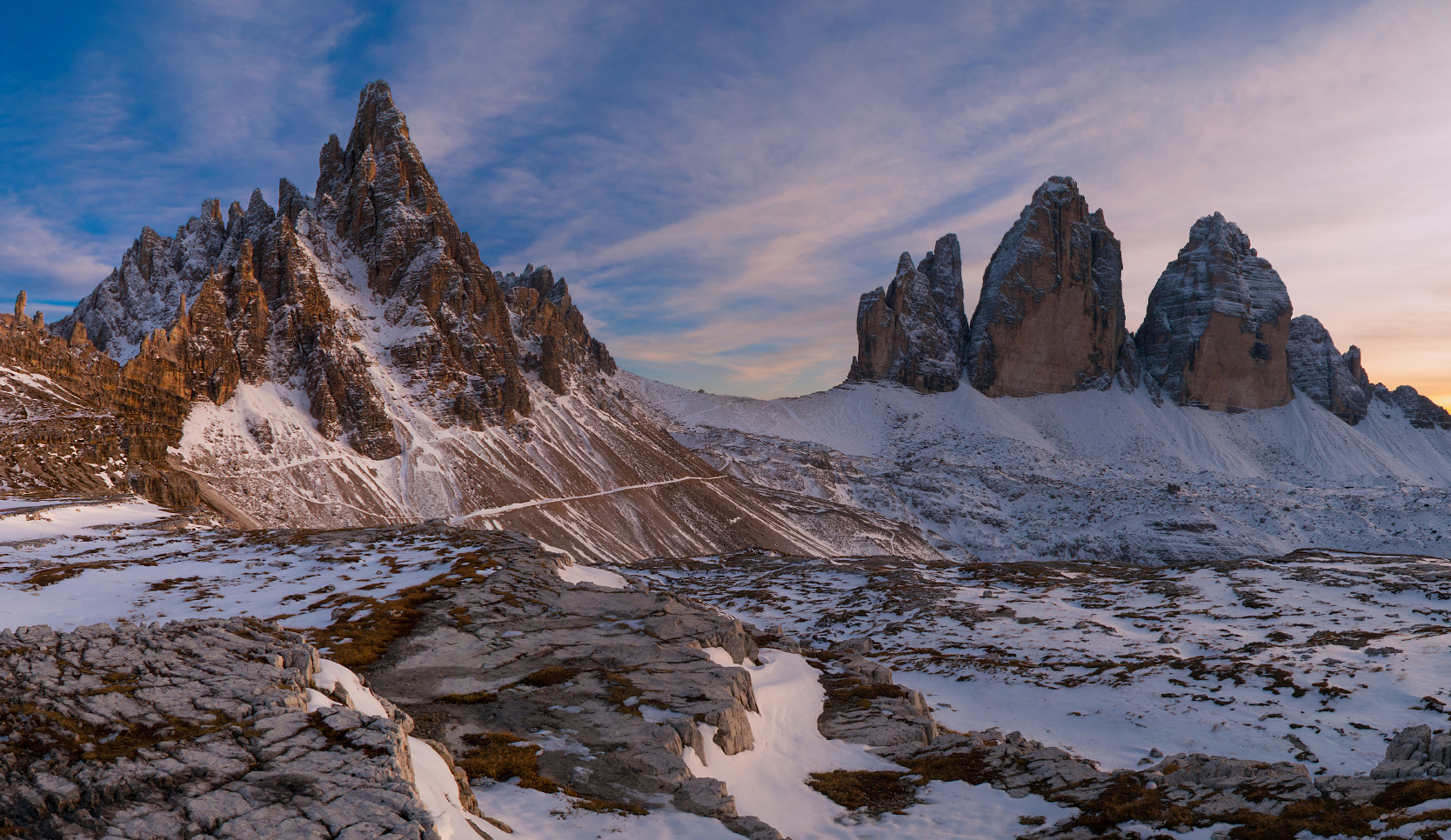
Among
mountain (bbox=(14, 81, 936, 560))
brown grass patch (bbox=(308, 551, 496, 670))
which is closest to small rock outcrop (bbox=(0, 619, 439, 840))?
brown grass patch (bbox=(308, 551, 496, 670))

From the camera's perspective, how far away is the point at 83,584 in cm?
3262

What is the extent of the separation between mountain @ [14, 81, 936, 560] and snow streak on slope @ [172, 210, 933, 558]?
42cm

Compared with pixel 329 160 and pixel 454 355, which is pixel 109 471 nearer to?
pixel 454 355

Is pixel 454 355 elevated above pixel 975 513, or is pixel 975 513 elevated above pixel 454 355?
pixel 454 355

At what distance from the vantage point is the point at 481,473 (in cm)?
12825

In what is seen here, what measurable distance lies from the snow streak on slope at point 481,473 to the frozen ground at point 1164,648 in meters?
51.5

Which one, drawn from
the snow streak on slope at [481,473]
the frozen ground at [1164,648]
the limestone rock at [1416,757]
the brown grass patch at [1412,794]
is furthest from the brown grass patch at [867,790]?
the snow streak on slope at [481,473]

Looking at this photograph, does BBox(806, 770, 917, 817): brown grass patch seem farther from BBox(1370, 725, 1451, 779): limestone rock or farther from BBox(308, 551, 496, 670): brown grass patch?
BBox(308, 551, 496, 670): brown grass patch

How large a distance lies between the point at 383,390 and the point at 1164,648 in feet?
418

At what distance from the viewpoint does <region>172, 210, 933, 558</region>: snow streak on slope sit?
104m

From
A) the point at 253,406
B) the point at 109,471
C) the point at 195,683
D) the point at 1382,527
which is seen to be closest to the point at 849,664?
the point at 195,683

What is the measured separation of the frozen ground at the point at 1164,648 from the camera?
98.8 ft

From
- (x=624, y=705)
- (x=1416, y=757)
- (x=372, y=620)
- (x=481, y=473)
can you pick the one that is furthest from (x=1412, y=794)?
(x=481, y=473)

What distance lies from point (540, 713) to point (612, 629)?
8322 mm
